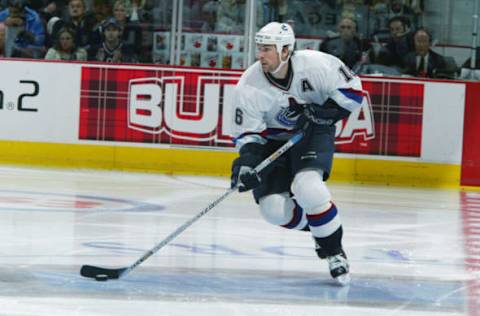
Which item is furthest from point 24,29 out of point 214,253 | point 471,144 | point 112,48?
point 214,253

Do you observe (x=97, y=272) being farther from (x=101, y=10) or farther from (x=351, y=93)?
(x=101, y=10)

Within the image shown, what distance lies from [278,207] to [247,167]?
222mm

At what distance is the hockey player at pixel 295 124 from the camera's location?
4.74 m

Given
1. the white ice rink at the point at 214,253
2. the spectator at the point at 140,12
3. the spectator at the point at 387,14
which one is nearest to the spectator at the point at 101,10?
the spectator at the point at 140,12

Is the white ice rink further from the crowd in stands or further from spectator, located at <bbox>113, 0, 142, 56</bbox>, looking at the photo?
spectator, located at <bbox>113, 0, 142, 56</bbox>

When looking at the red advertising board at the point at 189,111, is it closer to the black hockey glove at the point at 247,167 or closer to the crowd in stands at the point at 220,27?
the crowd in stands at the point at 220,27

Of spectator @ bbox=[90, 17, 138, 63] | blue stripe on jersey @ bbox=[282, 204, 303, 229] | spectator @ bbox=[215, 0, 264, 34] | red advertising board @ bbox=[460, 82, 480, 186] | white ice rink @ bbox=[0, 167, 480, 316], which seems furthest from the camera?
spectator @ bbox=[90, 17, 138, 63]

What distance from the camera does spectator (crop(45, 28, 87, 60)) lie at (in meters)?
9.29

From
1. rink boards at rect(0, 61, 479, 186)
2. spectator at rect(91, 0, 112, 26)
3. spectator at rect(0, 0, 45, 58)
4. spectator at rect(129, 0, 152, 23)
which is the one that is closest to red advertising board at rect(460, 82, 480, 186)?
rink boards at rect(0, 61, 479, 186)

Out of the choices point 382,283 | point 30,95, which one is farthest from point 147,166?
point 382,283

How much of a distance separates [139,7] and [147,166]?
123cm

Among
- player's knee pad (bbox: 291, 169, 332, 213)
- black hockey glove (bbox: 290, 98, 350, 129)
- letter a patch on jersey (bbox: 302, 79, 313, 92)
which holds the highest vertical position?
letter a patch on jersey (bbox: 302, 79, 313, 92)

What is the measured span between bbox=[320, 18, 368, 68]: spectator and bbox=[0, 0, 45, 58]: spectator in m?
2.22

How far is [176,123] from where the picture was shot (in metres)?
9.02
